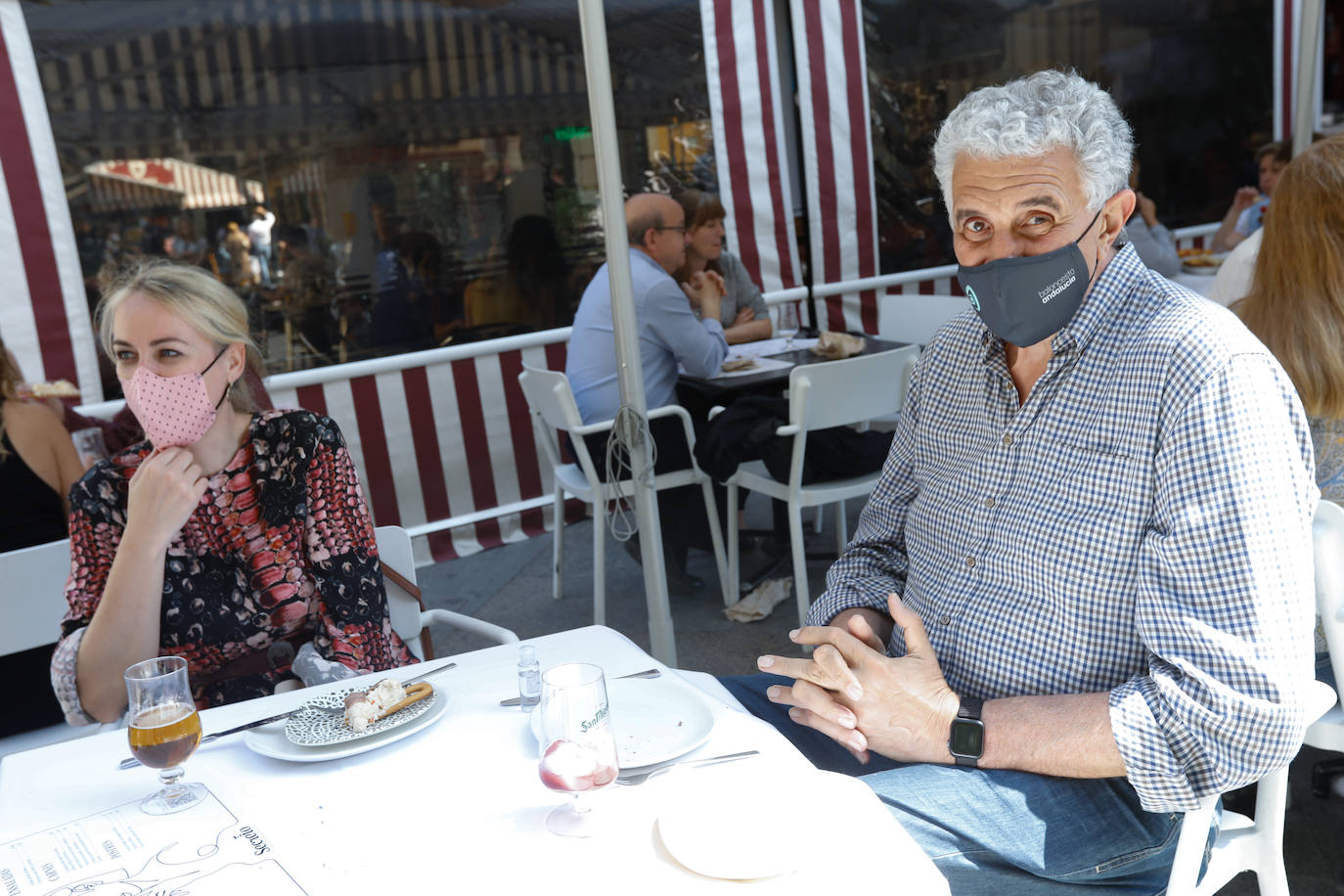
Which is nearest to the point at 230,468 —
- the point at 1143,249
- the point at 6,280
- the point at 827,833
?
the point at 827,833

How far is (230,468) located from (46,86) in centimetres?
326

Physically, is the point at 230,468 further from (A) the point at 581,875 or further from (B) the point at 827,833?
(B) the point at 827,833

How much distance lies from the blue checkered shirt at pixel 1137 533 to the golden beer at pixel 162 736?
1.04 metres

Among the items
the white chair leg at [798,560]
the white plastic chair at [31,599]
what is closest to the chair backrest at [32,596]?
the white plastic chair at [31,599]

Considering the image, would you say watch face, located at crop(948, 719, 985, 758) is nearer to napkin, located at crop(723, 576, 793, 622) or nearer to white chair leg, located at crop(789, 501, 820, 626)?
white chair leg, located at crop(789, 501, 820, 626)

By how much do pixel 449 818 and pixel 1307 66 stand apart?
431cm

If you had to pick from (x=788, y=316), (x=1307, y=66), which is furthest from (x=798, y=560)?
(x=1307, y=66)

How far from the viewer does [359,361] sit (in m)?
5.02

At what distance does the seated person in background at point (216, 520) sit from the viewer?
190cm

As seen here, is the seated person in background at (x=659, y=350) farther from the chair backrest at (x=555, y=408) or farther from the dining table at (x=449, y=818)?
the dining table at (x=449, y=818)

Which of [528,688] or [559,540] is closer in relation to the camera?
[528,688]

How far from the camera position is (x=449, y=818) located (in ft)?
3.91

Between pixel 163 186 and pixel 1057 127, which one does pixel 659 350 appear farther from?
pixel 1057 127

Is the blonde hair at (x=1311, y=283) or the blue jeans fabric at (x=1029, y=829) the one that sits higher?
the blonde hair at (x=1311, y=283)
